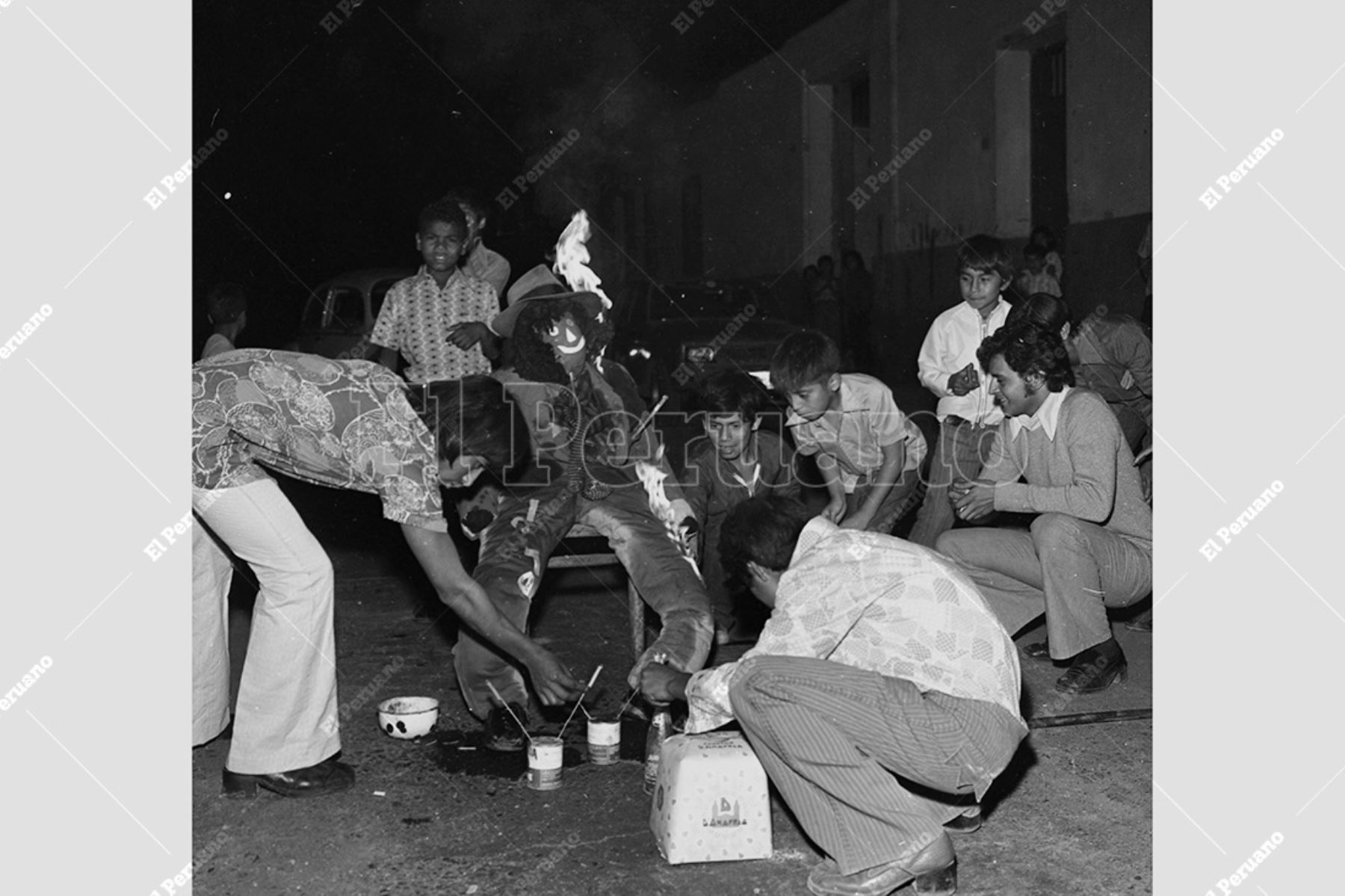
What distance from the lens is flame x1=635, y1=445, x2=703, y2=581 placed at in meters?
5.55

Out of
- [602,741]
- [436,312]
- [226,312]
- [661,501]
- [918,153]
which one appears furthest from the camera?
[918,153]

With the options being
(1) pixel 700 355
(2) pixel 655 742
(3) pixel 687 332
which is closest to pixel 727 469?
(2) pixel 655 742

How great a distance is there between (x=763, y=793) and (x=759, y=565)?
0.61 m

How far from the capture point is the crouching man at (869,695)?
137 inches

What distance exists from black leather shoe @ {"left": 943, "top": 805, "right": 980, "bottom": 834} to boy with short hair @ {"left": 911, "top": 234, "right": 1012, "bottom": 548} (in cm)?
236

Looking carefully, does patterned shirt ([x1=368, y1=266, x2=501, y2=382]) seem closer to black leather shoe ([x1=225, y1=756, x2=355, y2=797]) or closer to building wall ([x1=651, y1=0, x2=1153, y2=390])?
black leather shoe ([x1=225, y1=756, x2=355, y2=797])

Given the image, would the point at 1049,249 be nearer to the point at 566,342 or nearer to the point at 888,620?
the point at 566,342

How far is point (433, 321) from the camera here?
672cm

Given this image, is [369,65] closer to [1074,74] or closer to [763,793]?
[1074,74]

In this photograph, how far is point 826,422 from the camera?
5.97 m

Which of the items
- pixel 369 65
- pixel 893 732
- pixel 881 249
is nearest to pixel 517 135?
pixel 369 65

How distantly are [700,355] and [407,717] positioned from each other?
28.4 feet

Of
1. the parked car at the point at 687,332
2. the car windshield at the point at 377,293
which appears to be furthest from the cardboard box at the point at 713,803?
the car windshield at the point at 377,293

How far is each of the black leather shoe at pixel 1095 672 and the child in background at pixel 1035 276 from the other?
200 inches
